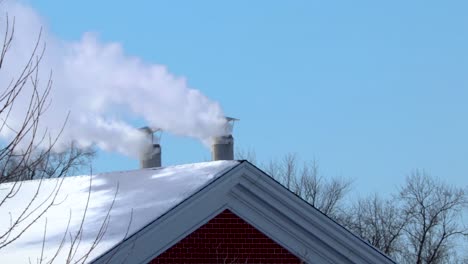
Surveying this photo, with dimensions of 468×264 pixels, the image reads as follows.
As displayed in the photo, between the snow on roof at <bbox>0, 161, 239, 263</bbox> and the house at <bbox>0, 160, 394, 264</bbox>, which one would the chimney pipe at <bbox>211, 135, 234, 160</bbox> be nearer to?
the snow on roof at <bbox>0, 161, 239, 263</bbox>

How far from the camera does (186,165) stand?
17.4 meters

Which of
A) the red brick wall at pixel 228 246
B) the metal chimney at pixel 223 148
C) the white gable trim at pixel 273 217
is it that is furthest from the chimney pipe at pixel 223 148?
the red brick wall at pixel 228 246

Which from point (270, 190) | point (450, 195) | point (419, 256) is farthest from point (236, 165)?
point (450, 195)

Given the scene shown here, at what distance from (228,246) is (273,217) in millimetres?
744

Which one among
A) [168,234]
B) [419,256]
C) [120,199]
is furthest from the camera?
[419,256]

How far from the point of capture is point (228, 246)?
1581 centimetres

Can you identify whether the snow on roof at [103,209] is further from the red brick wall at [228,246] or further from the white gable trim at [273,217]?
the red brick wall at [228,246]

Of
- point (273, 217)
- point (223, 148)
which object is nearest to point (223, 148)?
point (223, 148)

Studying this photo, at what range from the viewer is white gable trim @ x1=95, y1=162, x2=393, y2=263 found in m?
15.6

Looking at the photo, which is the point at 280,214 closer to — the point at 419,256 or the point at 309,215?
the point at 309,215

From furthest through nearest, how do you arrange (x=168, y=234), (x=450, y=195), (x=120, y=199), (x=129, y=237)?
(x=450, y=195) → (x=120, y=199) → (x=168, y=234) → (x=129, y=237)

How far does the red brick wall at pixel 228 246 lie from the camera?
15555 millimetres

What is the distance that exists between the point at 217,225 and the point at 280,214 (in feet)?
2.93

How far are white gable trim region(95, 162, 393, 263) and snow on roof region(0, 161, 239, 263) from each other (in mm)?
214
